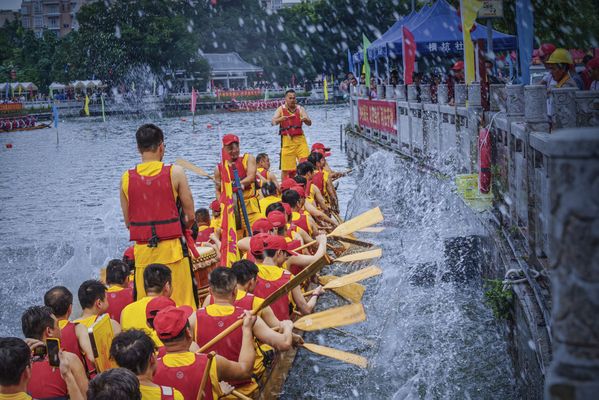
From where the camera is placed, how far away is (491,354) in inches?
281

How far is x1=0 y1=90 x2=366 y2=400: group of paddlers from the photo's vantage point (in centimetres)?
385

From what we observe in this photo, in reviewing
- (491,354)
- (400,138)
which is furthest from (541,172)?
(400,138)

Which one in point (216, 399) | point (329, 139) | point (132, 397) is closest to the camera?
point (132, 397)

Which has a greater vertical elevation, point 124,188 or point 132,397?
point 124,188

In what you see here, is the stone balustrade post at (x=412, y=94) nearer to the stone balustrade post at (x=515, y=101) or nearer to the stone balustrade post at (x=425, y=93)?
the stone balustrade post at (x=425, y=93)

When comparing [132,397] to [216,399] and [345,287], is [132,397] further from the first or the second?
[345,287]

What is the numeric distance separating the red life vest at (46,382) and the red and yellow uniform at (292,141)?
9.18 m

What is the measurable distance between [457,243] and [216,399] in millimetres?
5538

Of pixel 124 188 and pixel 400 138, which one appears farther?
pixel 400 138

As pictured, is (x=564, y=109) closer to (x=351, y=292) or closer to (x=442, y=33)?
(x=351, y=292)

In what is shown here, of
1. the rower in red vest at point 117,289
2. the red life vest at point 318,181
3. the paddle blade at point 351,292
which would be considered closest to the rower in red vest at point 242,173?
the paddle blade at point 351,292

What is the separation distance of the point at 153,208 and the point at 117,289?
83 centimetres

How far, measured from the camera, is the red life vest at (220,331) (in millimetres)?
4746

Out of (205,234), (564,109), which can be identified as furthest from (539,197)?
(205,234)
